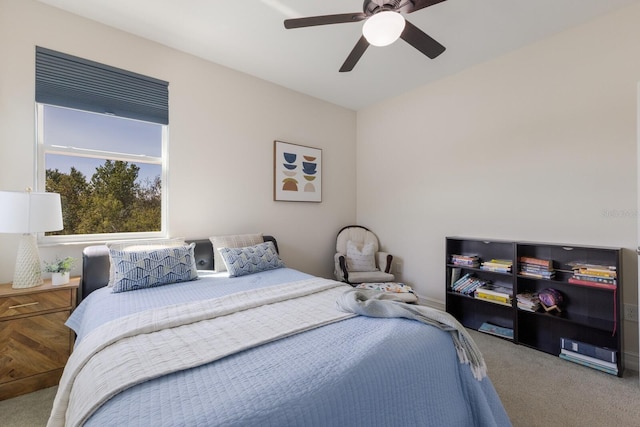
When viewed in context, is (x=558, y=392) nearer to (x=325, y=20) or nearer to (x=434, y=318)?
(x=434, y=318)

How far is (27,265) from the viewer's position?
77.7 inches

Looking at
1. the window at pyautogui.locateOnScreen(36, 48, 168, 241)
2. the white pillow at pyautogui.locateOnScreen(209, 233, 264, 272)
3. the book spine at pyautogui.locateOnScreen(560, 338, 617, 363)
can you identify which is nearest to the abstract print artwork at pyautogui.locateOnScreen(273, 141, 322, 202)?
the white pillow at pyautogui.locateOnScreen(209, 233, 264, 272)

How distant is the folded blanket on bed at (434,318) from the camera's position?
142cm

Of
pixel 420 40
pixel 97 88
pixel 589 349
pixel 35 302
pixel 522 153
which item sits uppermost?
pixel 420 40

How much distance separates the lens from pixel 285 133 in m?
3.62

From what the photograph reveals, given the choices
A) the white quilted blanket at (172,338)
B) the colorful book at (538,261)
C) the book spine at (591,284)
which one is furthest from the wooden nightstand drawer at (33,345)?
the book spine at (591,284)

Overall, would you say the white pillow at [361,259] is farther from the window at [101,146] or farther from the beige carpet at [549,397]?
the window at [101,146]

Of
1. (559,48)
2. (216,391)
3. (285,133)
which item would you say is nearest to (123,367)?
(216,391)

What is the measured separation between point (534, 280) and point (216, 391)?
298 cm

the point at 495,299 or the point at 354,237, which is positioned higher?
the point at 354,237

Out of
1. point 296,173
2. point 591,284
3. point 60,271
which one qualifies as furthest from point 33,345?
point 591,284

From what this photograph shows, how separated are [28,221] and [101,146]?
37.1 inches

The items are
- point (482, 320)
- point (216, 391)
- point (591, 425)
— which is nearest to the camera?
point (216, 391)

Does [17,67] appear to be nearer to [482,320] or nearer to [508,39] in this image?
[508,39]
